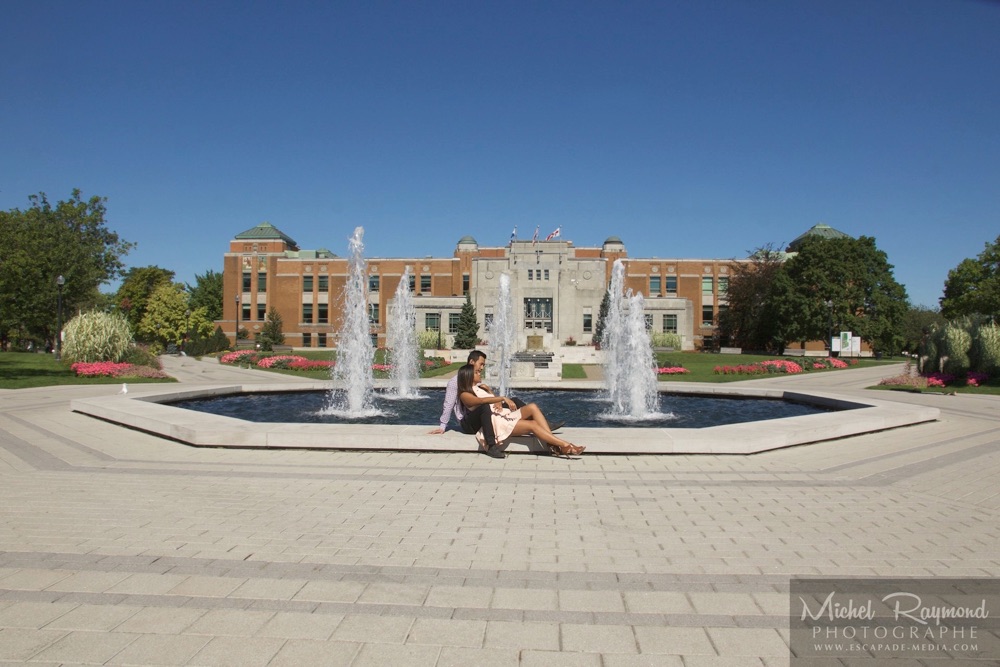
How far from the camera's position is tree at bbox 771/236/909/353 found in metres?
51.3

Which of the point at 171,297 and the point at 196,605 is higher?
the point at 171,297

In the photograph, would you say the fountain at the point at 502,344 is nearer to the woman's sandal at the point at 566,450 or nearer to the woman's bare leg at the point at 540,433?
the woman's sandal at the point at 566,450

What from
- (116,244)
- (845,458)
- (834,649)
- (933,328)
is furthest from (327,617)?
(116,244)

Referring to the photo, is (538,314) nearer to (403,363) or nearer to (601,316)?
(601,316)

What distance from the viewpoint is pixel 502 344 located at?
24.5 metres

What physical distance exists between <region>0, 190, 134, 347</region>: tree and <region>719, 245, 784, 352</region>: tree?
2186 inches

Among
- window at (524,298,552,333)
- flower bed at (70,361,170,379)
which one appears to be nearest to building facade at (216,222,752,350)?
window at (524,298,552,333)

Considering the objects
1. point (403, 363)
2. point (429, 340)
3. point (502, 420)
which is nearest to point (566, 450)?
point (502, 420)

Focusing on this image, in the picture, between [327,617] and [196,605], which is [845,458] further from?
[196,605]

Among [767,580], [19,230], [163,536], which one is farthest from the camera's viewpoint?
[19,230]

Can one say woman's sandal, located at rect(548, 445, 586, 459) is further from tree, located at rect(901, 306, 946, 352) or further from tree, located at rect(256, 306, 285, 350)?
tree, located at rect(901, 306, 946, 352)

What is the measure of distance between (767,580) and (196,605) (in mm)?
3874

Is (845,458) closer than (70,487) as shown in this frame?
No

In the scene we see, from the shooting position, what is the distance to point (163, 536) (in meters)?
5.39
